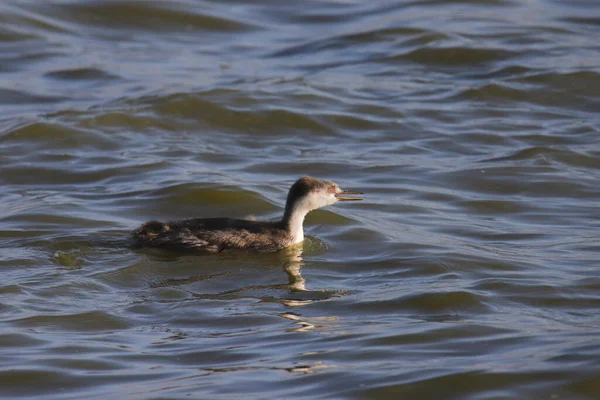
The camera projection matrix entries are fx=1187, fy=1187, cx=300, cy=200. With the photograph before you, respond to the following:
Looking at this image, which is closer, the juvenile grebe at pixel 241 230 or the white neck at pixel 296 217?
the juvenile grebe at pixel 241 230

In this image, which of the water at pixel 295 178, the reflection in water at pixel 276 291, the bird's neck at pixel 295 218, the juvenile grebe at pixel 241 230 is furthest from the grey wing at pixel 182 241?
the bird's neck at pixel 295 218

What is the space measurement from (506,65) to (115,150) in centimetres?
687

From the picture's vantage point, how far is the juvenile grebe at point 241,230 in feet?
36.5

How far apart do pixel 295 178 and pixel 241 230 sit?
2728mm

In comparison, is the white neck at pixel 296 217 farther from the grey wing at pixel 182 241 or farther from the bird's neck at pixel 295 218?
the grey wing at pixel 182 241

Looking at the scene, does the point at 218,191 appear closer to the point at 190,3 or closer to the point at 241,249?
the point at 241,249

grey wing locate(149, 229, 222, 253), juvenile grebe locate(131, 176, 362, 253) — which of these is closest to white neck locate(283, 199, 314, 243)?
juvenile grebe locate(131, 176, 362, 253)

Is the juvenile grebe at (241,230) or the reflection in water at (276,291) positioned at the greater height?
the juvenile grebe at (241,230)

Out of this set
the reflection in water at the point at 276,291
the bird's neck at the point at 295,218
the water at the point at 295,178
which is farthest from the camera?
the bird's neck at the point at 295,218

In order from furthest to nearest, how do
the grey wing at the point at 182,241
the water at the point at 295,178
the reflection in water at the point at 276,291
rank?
the grey wing at the point at 182,241
the reflection in water at the point at 276,291
the water at the point at 295,178

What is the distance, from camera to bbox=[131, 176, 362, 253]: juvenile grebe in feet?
36.5

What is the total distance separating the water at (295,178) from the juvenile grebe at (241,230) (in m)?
0.17

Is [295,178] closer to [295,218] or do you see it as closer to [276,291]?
[295,218]

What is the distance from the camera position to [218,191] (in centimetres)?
1325
